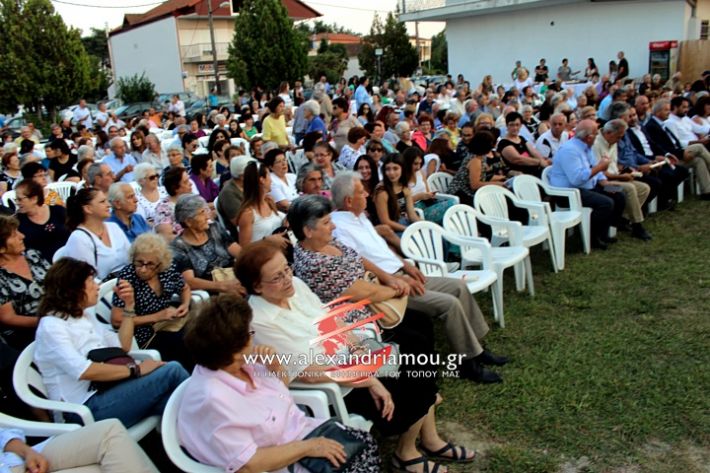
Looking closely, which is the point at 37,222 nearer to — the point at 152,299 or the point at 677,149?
the point at 152,299

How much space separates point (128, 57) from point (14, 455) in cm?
4580

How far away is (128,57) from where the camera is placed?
4341 centimetres

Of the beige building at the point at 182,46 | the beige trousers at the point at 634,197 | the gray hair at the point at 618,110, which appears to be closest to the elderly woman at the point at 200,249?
the beige trousers at the point at 634,197

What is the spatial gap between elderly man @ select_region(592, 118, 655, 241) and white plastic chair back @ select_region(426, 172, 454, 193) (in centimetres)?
155

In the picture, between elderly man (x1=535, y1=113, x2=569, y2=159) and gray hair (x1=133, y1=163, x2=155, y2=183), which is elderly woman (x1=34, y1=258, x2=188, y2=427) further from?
elderly man (x1=535, y1=113, x2=569, y2=159)

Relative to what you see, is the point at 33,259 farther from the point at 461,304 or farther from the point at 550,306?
the point at 550,306

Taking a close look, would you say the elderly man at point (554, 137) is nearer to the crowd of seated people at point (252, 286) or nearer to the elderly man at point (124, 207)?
the crowd of seated people at point (252, 286)

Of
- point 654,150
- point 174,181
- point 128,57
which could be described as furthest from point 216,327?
point 128,57

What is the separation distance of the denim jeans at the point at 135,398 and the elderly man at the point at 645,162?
5.69 meters

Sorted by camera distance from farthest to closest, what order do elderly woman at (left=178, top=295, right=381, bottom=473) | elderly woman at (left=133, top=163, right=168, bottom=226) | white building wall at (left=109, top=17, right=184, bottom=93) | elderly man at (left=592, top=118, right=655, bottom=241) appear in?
1. white building wall at (left=109, top=17, right=184, bottom=93)
2. elderly man at (left=592, top=118, right=655, bottom=241)
3. elderly woman at (left=133, top=163, right=168, bottom=226)
4. elderly woman at (left=178, top=295, right=381, bottom=473)

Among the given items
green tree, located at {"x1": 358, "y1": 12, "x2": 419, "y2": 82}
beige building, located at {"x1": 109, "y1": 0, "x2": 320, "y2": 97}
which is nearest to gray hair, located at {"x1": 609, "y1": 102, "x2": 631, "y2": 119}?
green tree, located at {"x1": 358, "y1": 12, "x2": 419, "y2": 82}

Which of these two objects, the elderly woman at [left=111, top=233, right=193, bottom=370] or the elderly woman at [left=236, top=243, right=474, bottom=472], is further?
the elderly woman at [left=111, top=233, right=193, bottom=370]

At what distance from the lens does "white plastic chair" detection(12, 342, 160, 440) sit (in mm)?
2551

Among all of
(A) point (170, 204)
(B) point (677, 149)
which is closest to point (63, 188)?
(A) point (170, 204)
